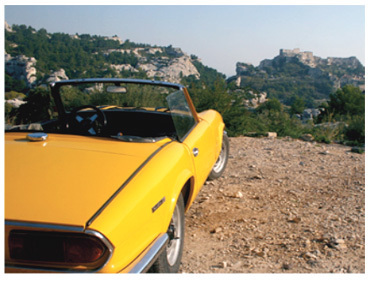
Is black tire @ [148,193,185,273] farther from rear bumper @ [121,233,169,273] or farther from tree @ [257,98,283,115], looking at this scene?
tree @ [257,98,283,115]

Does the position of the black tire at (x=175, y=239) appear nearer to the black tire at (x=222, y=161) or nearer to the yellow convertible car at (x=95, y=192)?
the yellow convertible car at (x=95, y=192)

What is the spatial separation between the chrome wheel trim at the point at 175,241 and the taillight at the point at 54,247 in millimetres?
928

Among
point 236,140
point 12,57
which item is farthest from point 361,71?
point 236,140

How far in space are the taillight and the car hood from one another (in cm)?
7

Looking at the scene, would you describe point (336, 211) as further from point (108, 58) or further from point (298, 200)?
point (108, 58)

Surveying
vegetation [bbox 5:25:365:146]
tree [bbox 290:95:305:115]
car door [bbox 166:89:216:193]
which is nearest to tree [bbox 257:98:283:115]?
vegetation [bbox 5:25:365:146]

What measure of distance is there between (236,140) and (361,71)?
133 m

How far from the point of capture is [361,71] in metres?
125

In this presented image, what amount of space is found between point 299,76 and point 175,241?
397ft

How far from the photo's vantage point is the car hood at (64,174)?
74.3 inches

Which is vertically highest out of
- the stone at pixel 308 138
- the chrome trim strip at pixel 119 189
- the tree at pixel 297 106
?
the chrome trim strip at pixel 119 189

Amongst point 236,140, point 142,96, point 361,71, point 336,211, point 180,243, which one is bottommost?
point 361,71

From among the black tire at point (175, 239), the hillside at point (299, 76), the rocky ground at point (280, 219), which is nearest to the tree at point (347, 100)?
the hillside at point (299, 76)

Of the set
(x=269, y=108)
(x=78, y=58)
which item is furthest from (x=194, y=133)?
(x=78, y=58)
